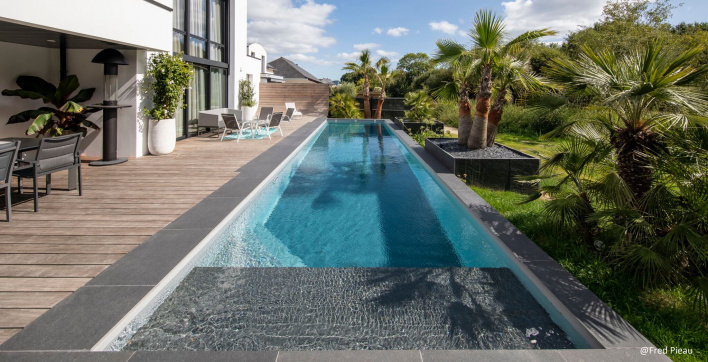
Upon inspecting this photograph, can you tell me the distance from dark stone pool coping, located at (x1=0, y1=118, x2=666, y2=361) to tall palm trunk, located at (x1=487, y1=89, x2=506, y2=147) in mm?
4871

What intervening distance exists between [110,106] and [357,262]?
5628 millimetres

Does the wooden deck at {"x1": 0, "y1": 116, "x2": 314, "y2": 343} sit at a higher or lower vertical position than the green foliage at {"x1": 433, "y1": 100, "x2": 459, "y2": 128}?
lower

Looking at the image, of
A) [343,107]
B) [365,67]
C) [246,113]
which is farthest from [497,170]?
[365,67]

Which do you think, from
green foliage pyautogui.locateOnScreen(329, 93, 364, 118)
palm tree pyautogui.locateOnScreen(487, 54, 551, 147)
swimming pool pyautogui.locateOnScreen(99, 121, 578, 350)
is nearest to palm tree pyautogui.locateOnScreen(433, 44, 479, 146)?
palm tree pyautogui.locateOnScreen(487, 54, 551, 147)

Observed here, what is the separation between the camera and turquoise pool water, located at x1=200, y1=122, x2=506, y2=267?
4336 millimetres

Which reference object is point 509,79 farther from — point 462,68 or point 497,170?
point 497,170

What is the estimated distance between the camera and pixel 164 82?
27.8 ft

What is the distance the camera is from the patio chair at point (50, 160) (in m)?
4.74

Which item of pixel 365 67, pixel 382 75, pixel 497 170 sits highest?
pixel 365 67

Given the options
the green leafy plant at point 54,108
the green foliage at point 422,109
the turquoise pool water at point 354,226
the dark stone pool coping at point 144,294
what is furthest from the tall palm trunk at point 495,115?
the green foliage at point 422,109

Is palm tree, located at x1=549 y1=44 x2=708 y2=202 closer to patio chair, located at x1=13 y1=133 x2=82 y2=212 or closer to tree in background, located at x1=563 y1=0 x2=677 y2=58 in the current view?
patio chair, located at x1=13 y1=133 x2=82 y2=212

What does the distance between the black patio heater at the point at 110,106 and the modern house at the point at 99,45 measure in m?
0.23

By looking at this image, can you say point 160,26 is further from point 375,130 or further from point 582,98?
point 375,130

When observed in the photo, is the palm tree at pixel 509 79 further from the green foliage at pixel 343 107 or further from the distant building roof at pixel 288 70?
the distant building roof at pixel 288 70
